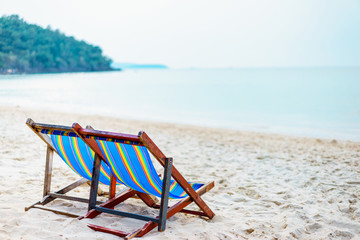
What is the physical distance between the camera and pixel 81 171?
8.73ft

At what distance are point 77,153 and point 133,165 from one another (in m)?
0.54

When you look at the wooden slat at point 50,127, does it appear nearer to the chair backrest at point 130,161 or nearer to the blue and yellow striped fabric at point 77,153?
the blue and yellow striped fabric at point 77,153

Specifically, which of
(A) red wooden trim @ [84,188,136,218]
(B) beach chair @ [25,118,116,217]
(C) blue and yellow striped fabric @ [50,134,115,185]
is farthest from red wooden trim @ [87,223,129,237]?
(C) blue and yellow striped fabric @ [50,134,115,185]

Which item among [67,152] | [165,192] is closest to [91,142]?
[67,152]

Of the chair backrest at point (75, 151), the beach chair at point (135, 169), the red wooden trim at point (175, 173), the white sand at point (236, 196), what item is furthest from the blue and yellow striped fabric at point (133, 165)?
the white sand at point (236, 196)

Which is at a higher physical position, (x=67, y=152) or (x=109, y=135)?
(x=109, y=135)

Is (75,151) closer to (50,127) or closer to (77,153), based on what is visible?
(77,153)

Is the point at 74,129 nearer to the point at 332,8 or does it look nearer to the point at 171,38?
the point at 171,38

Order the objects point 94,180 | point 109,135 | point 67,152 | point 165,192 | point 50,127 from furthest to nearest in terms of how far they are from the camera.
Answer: point 67,152
point 94,180
point 50,127
point 165,192
point 109,135

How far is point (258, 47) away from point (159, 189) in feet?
195

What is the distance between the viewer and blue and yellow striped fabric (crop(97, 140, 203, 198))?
2.13m

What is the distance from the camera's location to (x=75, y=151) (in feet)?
8.24

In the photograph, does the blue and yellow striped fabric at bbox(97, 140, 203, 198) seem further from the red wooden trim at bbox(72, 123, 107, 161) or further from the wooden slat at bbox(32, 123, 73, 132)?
the wooden slat at bbox(32, 123, 73, 132)

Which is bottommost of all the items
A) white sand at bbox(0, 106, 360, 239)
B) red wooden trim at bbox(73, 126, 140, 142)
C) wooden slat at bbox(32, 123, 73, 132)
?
white sand at bbox(0, 106, 360, 239)
